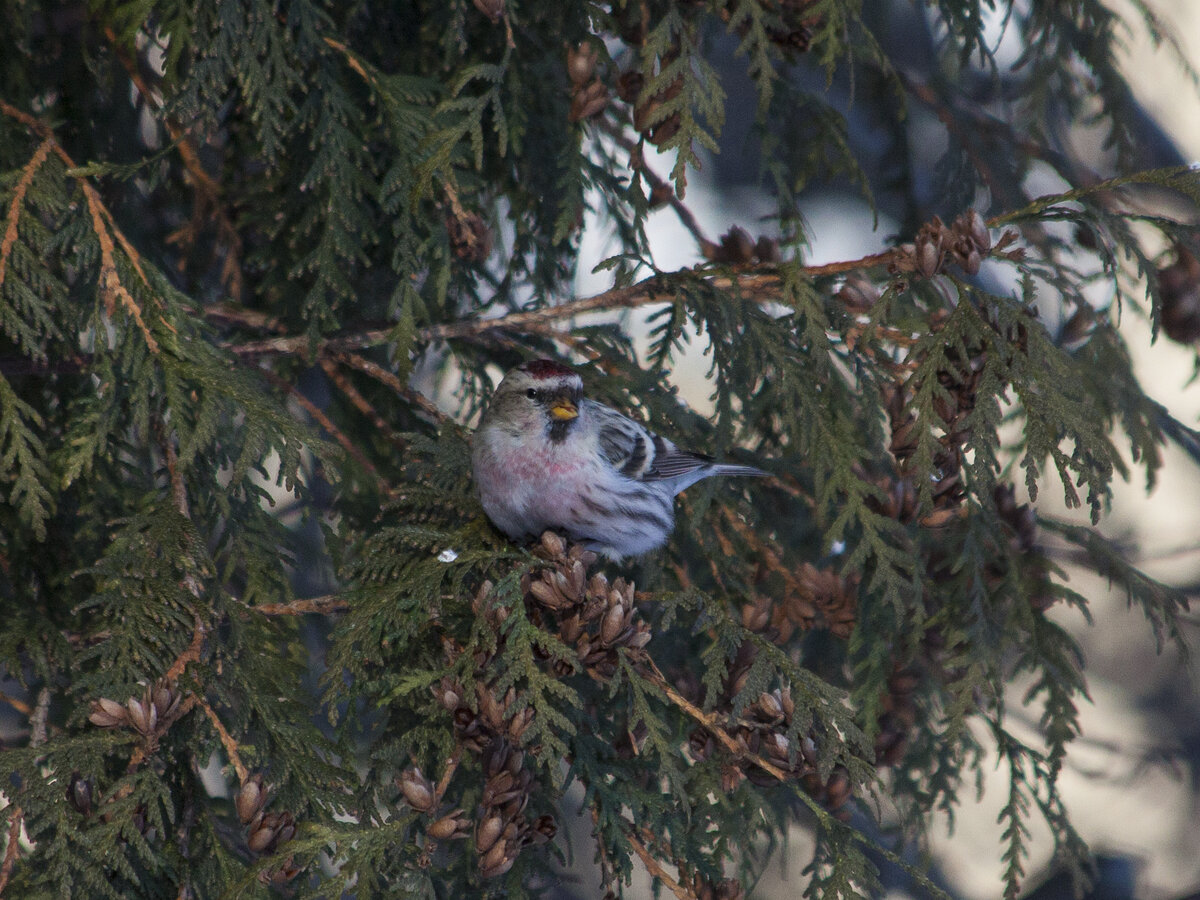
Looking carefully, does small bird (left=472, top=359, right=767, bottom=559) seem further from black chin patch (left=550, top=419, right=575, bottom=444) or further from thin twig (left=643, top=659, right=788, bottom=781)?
thin twig (left=643, top=659, right=788, bottom=781)

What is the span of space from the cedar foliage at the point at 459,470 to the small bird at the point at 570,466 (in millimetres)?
59

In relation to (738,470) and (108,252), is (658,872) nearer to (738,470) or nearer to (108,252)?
(738,470)

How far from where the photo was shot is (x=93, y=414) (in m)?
1.15

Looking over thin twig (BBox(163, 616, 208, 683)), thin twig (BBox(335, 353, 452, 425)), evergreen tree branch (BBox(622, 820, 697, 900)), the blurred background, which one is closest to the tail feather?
thin twig (BBox(335, 353, 452, 425))

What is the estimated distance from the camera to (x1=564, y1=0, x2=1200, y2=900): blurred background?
8.73ft

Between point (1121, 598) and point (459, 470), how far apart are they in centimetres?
240

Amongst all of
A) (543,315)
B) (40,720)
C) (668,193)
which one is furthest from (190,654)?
(668,193)

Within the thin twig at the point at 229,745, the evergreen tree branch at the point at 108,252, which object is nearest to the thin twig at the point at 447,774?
the thin twig at the point at 229,745

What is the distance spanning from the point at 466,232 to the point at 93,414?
0.54m

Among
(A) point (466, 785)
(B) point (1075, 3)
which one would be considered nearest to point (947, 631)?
(A) point (466, 785)

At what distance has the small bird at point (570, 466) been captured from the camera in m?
1.33

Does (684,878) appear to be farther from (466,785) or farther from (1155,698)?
(1155,698)

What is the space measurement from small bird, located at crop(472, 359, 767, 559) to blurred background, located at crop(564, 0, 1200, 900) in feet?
3.66

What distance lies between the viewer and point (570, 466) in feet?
4.76
